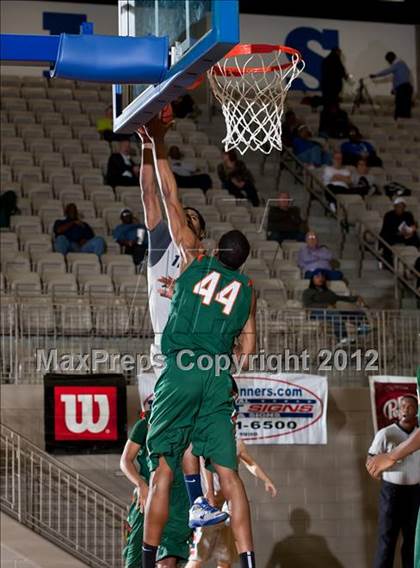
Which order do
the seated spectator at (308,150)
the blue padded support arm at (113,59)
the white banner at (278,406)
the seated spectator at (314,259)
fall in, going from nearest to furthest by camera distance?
the blue padded support arm at (113,59) < the white banner at (278,406) < the seated spectator at (314,259) < the seated spectator at (308,150)

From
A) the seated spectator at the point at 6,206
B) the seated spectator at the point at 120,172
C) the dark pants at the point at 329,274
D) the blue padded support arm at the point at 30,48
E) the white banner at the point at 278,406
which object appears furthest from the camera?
the seated spectator at the point at 120,172

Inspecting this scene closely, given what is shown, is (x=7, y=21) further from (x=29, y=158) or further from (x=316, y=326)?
(x=316, y=326)

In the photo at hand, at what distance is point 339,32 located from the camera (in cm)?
2439

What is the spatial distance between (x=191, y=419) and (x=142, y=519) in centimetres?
188

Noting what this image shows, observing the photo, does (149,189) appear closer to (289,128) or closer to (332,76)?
(289,128)

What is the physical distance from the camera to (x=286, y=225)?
52.7ft

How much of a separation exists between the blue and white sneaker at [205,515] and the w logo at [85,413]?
223 inches

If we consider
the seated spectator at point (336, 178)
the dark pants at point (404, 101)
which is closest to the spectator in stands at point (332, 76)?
the dark pants at point (404, 101)

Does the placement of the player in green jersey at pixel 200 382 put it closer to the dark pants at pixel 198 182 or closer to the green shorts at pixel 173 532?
the green shorts at pixel 173 532

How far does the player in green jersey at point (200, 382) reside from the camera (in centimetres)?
704

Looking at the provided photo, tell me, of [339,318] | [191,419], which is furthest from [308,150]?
[191,419]

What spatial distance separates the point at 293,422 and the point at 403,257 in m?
4.02

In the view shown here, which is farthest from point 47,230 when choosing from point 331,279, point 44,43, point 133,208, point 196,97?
point 44,43

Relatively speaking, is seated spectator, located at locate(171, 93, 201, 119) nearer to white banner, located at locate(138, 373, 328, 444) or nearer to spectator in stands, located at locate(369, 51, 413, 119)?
spectator in stands, located at locate(369, 51, 413, 119)
